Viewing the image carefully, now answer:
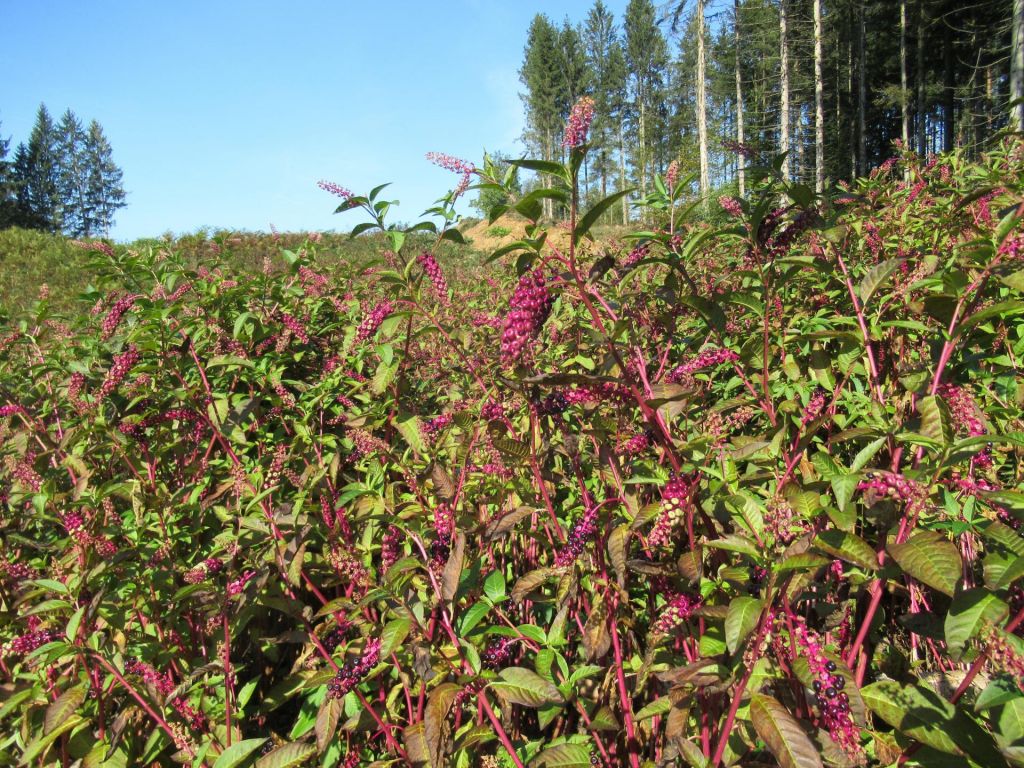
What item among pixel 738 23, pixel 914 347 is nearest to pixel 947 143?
Result: pixel 738 23

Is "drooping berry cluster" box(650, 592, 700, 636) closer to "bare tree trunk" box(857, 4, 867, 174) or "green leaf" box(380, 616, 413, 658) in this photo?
"green leaf" box(380, 616, 413, 658)

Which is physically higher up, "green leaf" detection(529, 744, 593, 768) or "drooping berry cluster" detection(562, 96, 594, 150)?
"drooping berry cluster" detection(562, 96, 594, 150)

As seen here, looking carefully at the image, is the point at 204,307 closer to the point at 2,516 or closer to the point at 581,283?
the point at 2,516

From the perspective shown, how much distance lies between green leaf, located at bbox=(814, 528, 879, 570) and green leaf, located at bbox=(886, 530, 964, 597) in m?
0.04

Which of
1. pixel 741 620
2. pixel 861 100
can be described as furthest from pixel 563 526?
pixel 861 100

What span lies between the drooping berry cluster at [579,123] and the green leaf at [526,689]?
1.30 meters

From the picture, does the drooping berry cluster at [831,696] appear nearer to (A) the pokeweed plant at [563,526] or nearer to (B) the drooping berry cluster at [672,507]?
(A) the pokeweed plant at [563,526]

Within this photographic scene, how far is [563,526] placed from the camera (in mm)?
2076

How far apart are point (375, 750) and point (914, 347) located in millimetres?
2613

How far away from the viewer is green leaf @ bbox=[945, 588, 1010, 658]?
95 centimetres

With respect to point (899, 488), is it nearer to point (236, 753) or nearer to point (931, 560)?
point (931, 560)

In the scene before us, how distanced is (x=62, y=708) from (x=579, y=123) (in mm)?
2210

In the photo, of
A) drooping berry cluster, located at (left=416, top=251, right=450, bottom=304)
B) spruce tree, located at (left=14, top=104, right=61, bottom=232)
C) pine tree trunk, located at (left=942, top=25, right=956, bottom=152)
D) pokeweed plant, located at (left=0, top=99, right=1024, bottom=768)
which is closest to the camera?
pokeweed plant, located at (left=0, top=99, right=1024, bottom=768)

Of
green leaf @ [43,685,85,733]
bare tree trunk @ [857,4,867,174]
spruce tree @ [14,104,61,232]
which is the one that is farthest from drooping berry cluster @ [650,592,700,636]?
spruce tree @ [14,104,61,232]
